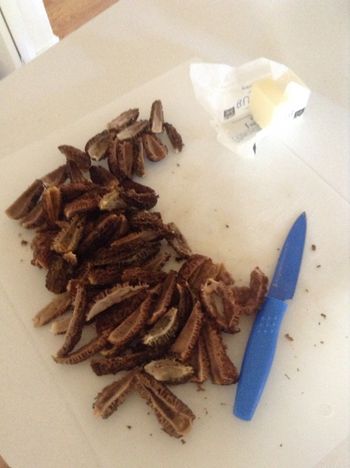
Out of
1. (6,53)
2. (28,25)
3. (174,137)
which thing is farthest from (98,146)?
(28,25)

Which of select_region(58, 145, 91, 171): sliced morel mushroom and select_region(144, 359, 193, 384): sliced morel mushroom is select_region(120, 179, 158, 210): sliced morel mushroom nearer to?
select_region(58, 145, 91, 171): sliced morel mushroom

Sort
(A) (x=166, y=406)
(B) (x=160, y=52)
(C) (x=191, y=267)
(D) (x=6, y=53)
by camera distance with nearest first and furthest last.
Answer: (A) (x=166, y=406) → (C) (x=191, y=267) → (B) (x=160, y=52) → (D) (x=6, y=53)

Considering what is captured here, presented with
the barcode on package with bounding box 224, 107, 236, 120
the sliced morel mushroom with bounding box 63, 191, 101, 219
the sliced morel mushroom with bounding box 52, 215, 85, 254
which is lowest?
the sliced morel mushroom with bounding box 52, 215, 85, 254

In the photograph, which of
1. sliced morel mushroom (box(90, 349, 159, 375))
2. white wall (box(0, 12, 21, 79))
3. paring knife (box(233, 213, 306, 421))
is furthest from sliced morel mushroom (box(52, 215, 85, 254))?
white wall (box(0, 12, 21, 79))

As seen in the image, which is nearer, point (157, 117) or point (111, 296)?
point (111, 296)

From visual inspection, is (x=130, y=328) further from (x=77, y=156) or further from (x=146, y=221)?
(x=77, y=156)

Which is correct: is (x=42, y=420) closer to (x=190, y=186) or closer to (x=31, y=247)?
(x=31, y=247)

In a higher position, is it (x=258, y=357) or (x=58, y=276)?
(x=58, y=276)
